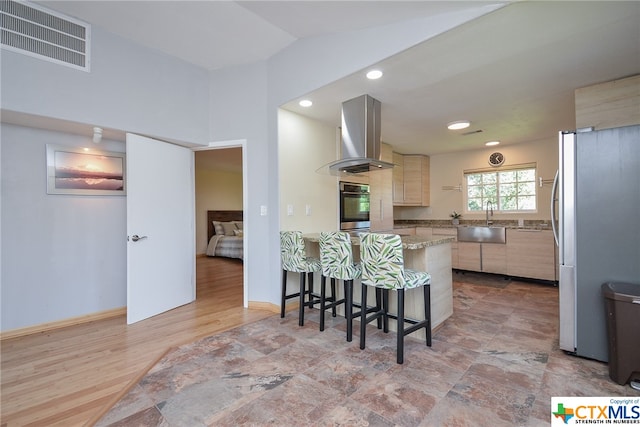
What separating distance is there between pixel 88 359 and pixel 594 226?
162 inches

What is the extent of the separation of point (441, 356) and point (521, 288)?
2.94 meters

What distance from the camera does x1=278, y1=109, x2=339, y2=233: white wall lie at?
3457 mm

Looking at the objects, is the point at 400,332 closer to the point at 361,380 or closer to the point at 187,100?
the point at 361,380

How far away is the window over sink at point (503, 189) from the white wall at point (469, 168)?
107 mm

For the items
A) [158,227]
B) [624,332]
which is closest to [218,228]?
[158,227]

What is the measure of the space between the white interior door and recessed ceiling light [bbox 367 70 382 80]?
8.09 feet

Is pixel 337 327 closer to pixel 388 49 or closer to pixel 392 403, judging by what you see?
pixel 392 403

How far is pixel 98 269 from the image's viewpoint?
10.9ft

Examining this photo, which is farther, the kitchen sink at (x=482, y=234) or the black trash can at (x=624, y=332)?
the kitchen sink at (x=482, y=234)

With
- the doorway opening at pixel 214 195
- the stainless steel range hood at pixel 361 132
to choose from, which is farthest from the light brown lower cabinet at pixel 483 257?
the doorway opening at pixel 214 195

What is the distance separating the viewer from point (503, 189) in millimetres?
5441

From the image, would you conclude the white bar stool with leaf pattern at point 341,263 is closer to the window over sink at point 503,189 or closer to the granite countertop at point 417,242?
the granite countertop at point 417,242

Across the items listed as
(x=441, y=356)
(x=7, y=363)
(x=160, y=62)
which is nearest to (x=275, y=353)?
(x=441, y=356)

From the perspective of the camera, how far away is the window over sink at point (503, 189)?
203 inches
